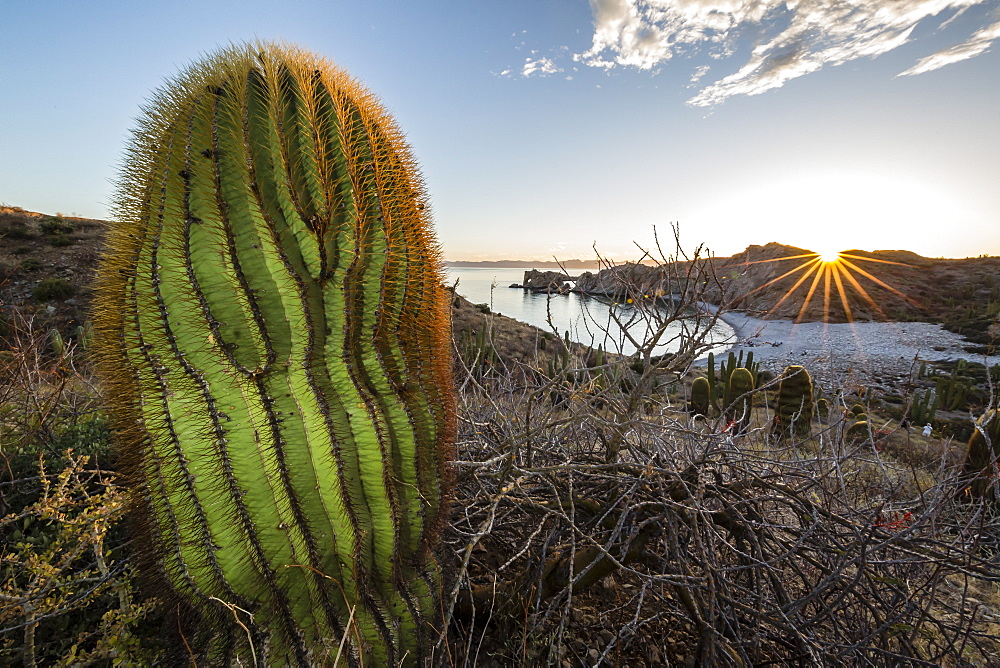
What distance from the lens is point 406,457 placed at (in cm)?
147

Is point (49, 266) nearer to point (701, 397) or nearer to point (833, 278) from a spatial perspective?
point (701, 397)

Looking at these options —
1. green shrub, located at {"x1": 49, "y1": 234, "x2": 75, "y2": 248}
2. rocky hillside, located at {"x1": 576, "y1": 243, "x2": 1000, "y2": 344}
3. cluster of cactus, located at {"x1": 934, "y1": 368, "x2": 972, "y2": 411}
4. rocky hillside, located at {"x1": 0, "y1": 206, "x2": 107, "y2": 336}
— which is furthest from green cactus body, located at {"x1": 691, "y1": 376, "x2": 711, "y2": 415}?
green shrub, located at {"x1": 49, "y1": 234, "x2": 75, "y2": 248}

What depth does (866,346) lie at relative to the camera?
83.5 feet

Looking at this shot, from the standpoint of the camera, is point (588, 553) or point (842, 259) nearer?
point (588, 553)

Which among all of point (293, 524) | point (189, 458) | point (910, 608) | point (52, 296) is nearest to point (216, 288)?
point (189, 458)

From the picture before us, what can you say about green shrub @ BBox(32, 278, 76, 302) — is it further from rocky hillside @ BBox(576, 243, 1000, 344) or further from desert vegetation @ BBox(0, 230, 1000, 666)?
rocky hillside @ BBox(576, 243, 1000, 344)

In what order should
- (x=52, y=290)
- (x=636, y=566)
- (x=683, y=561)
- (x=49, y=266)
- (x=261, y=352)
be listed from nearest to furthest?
1. (x=261, y=352)
2. (x=683, y=561)
3. (x=636, y=566)
4. (x=52, y=290)
5. (x=49, y=266)

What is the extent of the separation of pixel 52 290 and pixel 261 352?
18.2 meters

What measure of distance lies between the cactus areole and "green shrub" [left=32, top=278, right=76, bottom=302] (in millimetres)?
17755

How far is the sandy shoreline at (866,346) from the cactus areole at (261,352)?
1716cm

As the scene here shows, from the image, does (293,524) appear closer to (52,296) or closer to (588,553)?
(588,553)

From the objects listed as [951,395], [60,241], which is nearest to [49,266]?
[60,241]

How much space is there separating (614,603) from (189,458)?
6.37 ft

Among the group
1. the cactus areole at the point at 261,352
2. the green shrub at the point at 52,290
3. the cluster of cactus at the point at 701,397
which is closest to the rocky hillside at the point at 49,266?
the green shrub at the point at 52,290
